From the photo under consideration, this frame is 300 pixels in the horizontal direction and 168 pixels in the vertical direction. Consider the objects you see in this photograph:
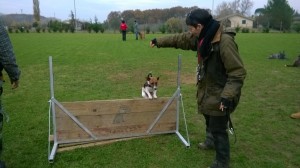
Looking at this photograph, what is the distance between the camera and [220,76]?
12.3 feet

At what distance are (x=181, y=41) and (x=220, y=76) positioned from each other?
1019 millimetres

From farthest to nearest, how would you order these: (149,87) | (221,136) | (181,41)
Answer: (149,87), (181,41), (221,136)

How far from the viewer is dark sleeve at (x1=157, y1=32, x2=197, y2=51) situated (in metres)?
4.43

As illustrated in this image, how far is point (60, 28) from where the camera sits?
2021 inches

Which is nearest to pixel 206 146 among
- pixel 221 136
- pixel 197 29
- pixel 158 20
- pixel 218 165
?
pixel 218 165

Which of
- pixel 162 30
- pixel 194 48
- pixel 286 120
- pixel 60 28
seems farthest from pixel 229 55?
pixel 60 28

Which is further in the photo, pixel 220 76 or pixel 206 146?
pixel 206 146

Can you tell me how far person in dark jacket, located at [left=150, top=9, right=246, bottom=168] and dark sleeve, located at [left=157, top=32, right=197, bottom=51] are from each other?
57 centimetres

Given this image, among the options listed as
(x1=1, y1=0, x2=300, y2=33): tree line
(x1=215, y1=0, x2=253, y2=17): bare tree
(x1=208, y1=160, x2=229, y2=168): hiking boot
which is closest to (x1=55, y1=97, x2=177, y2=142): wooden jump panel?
(x1=208, y1=160, x2=229, y2=168): hiking boot

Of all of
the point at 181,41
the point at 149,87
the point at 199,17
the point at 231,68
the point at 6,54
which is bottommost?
the point at 149,87

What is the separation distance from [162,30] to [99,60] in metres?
33.0

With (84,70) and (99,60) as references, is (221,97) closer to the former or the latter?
(84,70)

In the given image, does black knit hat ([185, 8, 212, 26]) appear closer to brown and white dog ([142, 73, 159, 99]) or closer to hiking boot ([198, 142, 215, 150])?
brown and white dog ([142, 73, 159, 99])

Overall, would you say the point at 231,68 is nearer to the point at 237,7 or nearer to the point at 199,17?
the point at 199,17
